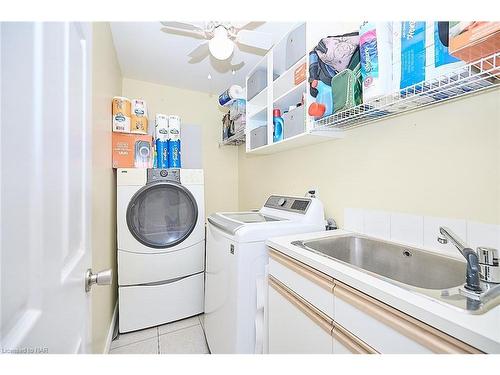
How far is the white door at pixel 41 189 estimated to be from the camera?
38 centimetres

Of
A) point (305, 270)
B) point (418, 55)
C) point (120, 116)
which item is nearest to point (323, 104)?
point (418, 55)

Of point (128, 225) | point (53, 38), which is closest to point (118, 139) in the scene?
point (128, 225)

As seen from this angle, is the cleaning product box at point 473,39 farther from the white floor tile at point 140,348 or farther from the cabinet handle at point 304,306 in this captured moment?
the white floor tile at point 140,348

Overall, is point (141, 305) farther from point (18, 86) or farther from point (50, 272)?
point (18, 86)

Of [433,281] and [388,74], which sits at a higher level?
[388,74]

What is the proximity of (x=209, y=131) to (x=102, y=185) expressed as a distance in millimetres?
1994

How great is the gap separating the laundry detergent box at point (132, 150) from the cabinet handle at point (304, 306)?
176 cm

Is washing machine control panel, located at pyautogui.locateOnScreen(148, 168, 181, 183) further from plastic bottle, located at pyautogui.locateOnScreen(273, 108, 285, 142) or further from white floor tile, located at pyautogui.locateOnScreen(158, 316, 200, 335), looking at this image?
white floor tile, located at pyautogui.locateOnScreen(158, 316, 200, 335)

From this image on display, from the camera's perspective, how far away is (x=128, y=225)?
2123mm

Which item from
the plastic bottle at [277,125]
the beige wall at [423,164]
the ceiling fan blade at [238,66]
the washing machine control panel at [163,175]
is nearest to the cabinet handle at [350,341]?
the beige wall at [423,164]

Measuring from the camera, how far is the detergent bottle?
140 cm

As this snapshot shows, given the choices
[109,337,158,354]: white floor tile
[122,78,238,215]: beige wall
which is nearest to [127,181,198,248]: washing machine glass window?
[109,337,158,354]: white floor tile

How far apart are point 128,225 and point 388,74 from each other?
2252mm

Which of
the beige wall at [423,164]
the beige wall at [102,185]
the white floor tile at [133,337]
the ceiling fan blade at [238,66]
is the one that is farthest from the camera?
the ceiling fan blade at [238,66]
